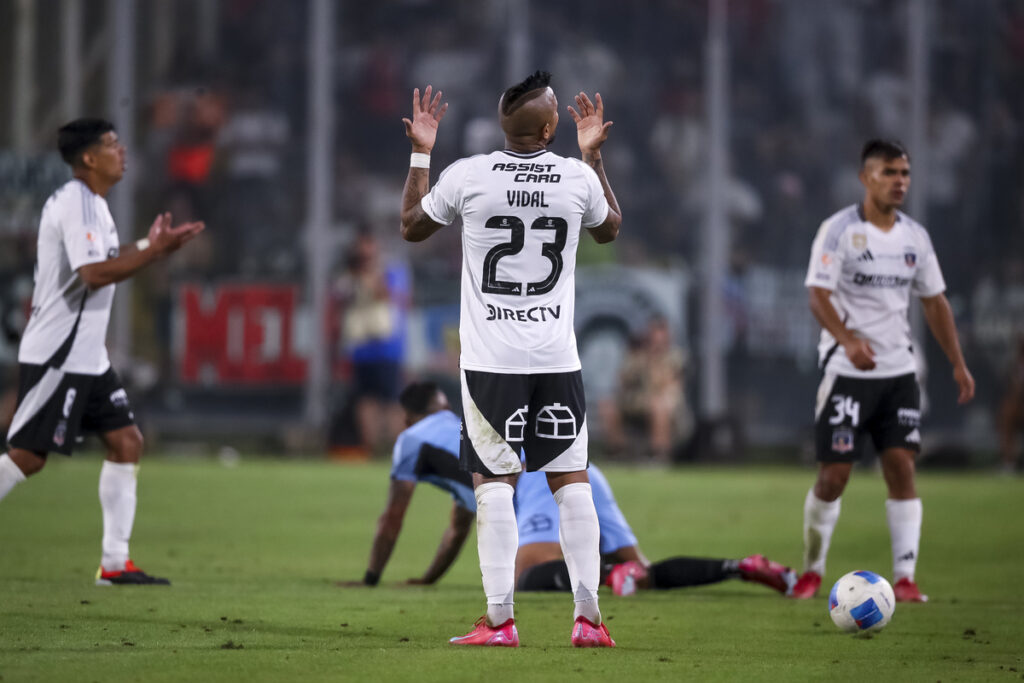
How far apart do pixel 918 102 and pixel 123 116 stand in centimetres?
1175

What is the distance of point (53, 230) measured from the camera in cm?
784

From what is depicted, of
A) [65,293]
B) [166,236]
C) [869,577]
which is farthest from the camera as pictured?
[65,293]

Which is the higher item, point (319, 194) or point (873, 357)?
point (319, 194)

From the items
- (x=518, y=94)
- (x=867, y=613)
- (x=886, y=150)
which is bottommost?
(x=867, y=613)

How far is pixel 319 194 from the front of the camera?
2206 cm

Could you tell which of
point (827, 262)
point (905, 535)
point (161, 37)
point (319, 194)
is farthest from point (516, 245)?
point (161, 37)

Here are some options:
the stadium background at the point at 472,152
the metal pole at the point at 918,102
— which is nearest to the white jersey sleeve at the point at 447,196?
the stadium background at the point at 472,152

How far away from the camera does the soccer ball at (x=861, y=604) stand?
657cm

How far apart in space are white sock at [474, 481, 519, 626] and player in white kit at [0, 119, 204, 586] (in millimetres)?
2448

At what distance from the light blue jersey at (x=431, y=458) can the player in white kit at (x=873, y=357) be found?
198cm

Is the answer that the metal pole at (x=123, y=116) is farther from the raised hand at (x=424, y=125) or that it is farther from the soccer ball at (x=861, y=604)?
the soccer ball at (x=861, y=604)

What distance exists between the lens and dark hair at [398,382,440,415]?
27.8 ft

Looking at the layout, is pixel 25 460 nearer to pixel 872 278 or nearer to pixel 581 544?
pixel 581 544

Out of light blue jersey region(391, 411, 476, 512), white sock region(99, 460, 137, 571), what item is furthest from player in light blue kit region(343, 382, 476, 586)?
white sock region(99, 460, 137, 571)
